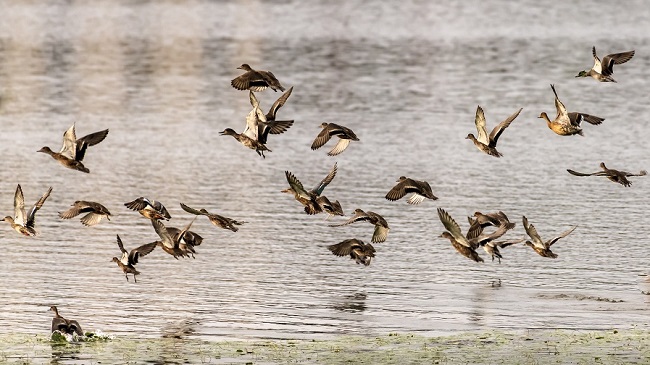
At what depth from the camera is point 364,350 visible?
80.1 feet

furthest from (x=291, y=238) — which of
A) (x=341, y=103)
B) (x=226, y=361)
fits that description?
(x=341, y=103)

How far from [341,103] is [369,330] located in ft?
115

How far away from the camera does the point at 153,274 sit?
31.4 m

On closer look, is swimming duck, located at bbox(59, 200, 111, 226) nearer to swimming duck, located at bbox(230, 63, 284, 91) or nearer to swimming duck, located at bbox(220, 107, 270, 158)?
swimming duck, located at bbox(220, 107, 270, 158)

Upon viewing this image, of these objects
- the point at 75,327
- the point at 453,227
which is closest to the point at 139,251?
the point at 75,327

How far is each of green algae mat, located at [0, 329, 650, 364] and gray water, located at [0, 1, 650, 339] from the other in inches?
30.9

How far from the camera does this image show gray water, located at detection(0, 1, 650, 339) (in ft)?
92.3

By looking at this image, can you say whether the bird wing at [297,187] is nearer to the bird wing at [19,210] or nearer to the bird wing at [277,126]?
the bird wing at [277,126]

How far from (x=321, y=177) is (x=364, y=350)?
19.6m

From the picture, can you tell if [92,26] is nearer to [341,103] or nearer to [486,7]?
[486,7]

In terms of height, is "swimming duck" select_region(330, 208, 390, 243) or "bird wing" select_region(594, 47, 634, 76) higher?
"bird wing" select_region(594, 47, 634, 76)

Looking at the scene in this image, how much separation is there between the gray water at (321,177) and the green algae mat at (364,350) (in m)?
0.78

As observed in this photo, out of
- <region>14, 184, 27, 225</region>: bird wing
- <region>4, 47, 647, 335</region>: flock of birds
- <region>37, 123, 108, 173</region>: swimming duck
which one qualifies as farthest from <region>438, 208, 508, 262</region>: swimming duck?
<region>14, 184, 27, 225</region>: bird wing

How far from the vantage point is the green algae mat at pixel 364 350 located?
Answer: 23.6 m
